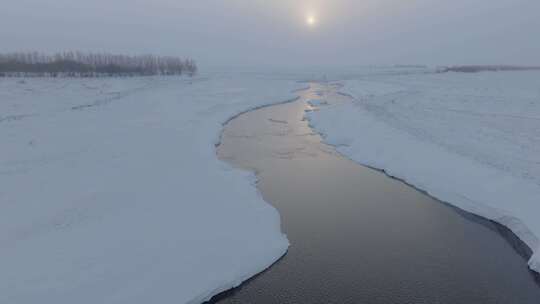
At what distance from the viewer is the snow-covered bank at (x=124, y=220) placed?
6609 millimetres

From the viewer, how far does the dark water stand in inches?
271

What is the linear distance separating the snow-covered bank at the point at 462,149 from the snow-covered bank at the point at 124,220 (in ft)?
20.5

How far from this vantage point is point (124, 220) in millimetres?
8844

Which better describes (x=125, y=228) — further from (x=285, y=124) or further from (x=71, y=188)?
(x=285, y=124)

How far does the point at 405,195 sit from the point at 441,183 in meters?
1.43

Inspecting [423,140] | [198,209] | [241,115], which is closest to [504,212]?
[423,140]

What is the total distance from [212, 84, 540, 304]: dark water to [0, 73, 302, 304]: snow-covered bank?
2.30ft

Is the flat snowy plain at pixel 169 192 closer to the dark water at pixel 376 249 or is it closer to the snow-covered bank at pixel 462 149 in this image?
the snow-covered bank at pixel 462 149

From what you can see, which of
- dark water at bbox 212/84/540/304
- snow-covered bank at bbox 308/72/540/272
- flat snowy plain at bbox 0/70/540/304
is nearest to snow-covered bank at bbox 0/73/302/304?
flat snowy plain at bbox 0/70/540/304

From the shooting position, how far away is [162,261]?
7.29 m

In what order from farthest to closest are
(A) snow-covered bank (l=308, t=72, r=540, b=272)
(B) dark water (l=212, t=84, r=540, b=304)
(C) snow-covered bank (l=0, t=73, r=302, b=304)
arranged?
(A) snow-covered bank (l=308, t=72, r=540, b=272) < (B) dark water (l=212, t=84, r=540, b=304) < (C) snow-covered bank (l=0, t=73, r=302, b=304)

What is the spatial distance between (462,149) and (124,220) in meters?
13.5

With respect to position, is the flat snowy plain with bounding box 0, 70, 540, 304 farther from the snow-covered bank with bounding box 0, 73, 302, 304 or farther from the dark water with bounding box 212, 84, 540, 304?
the dark water with bounding box 212, 84, 540, 304

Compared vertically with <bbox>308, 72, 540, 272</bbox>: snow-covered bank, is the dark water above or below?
below
